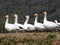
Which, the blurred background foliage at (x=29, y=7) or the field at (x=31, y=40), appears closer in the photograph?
the field at (x=31, y=40)

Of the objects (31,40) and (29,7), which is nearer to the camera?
(31,40)

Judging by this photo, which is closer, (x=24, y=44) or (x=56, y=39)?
(x=24, y=44)

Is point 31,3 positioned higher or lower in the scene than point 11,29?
higher

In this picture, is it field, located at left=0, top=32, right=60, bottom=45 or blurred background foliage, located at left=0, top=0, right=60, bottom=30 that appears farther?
blurred background foliage, located at left=0, top=0, right=60, bottom=30

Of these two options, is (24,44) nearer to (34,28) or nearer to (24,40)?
(24,40)

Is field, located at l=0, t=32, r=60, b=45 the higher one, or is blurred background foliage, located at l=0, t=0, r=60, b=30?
blurred background foliage, located at l=0, t=0, r=60, b=30

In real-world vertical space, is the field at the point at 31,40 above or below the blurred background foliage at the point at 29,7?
below

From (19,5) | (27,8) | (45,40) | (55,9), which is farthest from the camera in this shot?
(19,5)

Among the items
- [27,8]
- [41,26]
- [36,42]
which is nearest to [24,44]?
[36,42]

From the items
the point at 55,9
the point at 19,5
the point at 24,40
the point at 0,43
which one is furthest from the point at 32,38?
the point at 19,5

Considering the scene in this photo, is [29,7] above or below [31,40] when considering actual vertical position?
above

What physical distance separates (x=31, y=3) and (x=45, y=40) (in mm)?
89826

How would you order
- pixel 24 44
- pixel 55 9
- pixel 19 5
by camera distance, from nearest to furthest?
pixel 24 44 < pixel 55 9 < pixel 19 5

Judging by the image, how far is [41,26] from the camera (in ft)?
75.9
